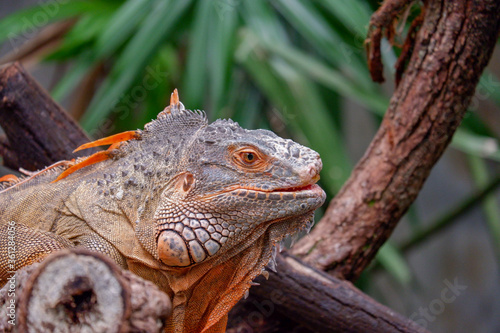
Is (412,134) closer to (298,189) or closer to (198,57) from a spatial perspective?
(298,189)

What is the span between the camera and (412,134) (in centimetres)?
308

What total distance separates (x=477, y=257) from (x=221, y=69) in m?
7.40

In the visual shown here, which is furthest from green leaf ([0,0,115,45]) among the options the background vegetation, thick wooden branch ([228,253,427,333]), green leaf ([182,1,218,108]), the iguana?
thick wooden branch ([228,253,427,333])

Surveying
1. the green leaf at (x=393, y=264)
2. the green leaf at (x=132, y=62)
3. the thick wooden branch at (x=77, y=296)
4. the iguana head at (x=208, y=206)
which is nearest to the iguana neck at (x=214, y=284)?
the iguana head at (x=208, y=206)

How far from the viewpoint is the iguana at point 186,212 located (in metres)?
1.87

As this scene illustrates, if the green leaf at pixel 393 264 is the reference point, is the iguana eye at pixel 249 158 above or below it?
above

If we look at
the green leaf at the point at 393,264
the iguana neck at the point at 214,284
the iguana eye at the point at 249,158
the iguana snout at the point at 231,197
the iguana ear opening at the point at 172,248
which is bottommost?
the green leaf at the point at 393,264

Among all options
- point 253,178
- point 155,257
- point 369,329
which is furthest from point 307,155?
point 369,329

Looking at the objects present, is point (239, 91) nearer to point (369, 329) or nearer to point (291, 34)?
point (291, 34)

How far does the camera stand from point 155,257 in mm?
1901

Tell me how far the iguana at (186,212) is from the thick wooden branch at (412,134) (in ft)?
4.46

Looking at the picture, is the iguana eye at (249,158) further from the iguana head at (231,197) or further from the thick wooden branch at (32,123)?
the thick wooden branch at (32,123)

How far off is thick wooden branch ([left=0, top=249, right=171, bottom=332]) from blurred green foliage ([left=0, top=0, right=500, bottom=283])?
12.0 feet

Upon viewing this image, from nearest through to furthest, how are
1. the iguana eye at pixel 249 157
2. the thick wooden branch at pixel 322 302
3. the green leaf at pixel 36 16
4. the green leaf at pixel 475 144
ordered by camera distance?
the iguana eye at pixel 249 157, the thick wooden branch at pixel 322 302, the green leaf at pixel 475 144, the green leaf at pixel 36 16
